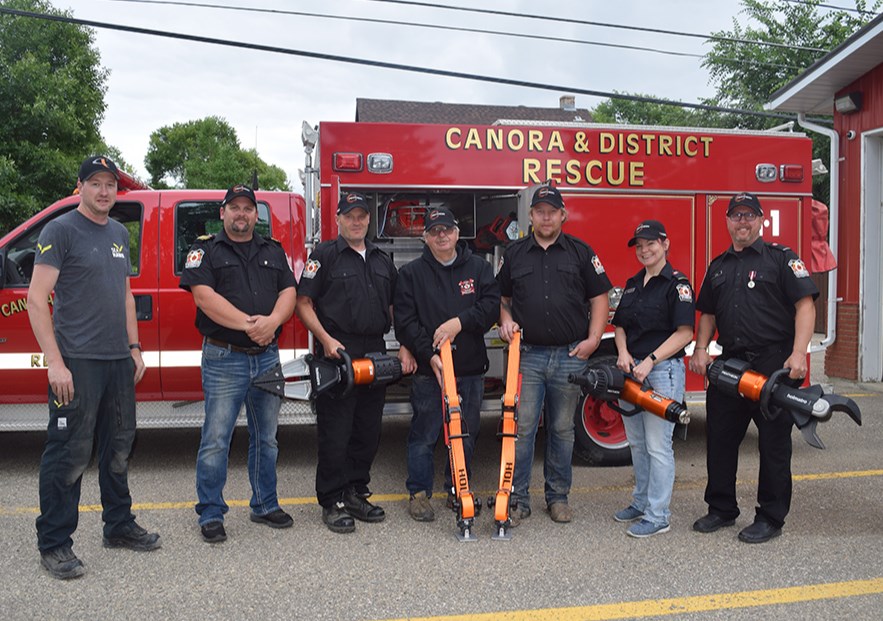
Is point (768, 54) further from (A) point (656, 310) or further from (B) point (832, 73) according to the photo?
(A) point (656, 310)

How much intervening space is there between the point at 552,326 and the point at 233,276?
184 cm

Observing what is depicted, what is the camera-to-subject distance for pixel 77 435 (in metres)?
3.73

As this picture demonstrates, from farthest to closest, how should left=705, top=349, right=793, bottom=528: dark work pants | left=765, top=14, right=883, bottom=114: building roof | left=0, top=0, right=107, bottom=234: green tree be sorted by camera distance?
1. left=0, top=0, right=107, bottom=234: green tree
2. left=765, top=14, right=883, bottom=114: building roof
3. left=705, top=349, right=793, bottom=528: dark work pants

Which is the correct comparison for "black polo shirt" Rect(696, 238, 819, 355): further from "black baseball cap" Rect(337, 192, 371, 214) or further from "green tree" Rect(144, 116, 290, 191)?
"green tree" Rect(144, 116, 290, 191)

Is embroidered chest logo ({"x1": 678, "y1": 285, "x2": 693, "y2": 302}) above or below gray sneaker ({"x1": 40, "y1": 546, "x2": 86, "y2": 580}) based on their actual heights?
above

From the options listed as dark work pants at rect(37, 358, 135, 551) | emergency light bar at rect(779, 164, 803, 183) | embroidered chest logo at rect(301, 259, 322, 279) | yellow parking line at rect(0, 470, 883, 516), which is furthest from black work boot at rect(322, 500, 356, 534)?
emergency light bar at rect(779, 164, 803, 183)

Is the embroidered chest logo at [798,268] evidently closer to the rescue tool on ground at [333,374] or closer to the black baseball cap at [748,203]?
the black baseball cap at [748,203]

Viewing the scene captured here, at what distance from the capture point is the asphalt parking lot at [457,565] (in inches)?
132

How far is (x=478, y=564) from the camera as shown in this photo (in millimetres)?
3840

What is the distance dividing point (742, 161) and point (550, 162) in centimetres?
157

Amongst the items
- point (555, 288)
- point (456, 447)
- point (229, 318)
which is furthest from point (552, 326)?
point (229, 318)

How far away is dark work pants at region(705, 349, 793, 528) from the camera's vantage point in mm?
4145

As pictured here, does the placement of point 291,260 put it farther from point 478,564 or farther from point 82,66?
point 82,66

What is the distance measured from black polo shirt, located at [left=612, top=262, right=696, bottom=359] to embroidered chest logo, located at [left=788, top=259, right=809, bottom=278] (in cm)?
54
